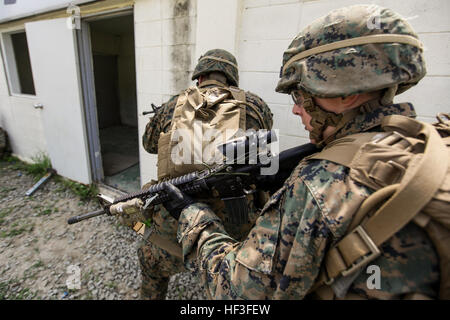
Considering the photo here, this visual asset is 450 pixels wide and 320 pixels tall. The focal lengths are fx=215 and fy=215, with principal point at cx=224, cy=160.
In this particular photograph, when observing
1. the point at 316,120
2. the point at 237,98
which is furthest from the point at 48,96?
the point at 316,120

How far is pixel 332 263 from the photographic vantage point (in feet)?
2.15

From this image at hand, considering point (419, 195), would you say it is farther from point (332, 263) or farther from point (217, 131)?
point (217, 131)

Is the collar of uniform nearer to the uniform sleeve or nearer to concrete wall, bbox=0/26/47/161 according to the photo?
the uniform sleeve

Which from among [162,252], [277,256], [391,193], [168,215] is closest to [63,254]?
[162,252]

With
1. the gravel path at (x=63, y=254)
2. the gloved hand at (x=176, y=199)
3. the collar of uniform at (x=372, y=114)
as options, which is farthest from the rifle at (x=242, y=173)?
the gravel path at (x=63, y=254)

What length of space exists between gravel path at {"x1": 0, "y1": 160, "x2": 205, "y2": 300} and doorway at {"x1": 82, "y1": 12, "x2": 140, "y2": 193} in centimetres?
122

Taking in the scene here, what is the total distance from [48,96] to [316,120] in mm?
4397

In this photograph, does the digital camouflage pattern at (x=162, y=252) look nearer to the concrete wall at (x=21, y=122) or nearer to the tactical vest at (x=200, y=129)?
the tactical vest at (x=200, y=129)

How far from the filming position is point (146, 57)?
2676 millimetres

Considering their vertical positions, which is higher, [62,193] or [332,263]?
[332,263]

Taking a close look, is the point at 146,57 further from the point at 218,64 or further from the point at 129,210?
the point at 129,210

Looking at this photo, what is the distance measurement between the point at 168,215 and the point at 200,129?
71 cm

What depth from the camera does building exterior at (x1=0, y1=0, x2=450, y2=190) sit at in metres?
1.56

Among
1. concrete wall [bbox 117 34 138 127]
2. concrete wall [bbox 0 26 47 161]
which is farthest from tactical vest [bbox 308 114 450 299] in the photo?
concrete wall [bbox 117 34 138 127]
